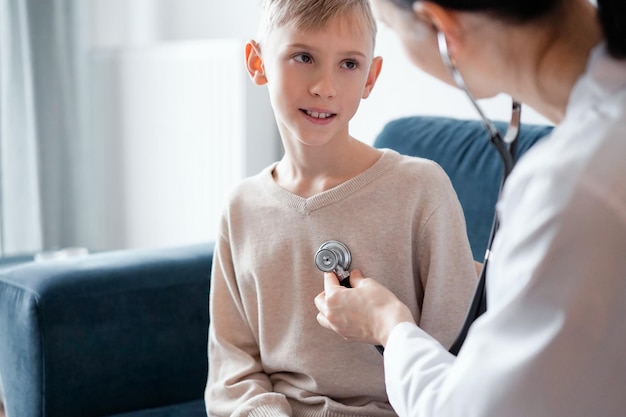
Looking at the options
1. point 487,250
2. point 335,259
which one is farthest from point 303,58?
point 487,250

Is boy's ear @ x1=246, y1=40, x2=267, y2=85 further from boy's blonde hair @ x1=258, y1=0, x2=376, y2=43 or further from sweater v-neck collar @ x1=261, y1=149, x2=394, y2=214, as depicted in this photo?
sweater v-neck collar @ x1=261, y1=149, x2=394, y2=214

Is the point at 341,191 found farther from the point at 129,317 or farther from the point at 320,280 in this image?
the point at 129,317

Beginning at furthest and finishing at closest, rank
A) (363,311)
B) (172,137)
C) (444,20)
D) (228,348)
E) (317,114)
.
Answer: (172,137) → (228,348) → (317,114) → (363,311) → (444,20)

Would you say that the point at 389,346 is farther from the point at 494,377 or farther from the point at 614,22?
the point at 614,22

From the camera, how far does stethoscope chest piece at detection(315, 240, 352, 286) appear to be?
1.35m

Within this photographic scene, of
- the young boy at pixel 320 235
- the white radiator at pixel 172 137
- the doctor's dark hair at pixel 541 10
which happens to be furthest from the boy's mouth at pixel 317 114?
the white radiator at pixel 172 137

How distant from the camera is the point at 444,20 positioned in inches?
33.9

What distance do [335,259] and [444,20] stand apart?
569mm

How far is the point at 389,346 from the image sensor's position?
1035 mm

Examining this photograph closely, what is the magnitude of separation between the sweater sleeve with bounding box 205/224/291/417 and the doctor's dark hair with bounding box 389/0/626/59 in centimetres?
81

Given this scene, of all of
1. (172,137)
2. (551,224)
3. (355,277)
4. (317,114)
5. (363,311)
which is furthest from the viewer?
(172,137)

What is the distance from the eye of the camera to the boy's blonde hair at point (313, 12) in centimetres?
137

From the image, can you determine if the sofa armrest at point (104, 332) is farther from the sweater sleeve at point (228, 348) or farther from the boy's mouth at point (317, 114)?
the boy's mouth at point (317, 114)

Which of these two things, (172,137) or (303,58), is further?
(172,137)
